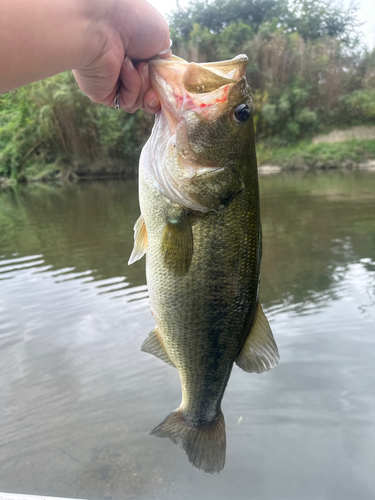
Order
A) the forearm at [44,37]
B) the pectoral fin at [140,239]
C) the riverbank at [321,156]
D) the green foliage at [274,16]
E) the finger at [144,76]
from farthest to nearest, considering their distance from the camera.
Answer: the green foliage at [274,16]
the riverbank at [321,156]
the pectoral fin at [140,239]
the finger at [144,76]
the forearm at [44,37]

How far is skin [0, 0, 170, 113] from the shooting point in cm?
103

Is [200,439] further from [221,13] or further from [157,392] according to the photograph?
[221,13]

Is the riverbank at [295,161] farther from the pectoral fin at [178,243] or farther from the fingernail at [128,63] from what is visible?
the pectoral fin at [178,243]

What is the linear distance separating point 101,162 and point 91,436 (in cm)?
3372

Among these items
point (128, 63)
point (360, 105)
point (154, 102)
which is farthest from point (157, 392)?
point (360, 105)

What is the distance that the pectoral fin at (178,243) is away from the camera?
4.69 feet

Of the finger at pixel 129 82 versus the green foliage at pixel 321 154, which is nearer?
the finger at pixel 129 82

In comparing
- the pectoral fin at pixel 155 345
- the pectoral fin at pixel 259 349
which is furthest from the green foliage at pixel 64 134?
the pectoral fin at pixel 259 349

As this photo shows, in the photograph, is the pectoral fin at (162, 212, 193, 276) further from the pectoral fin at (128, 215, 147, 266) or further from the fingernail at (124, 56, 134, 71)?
the fingernail at (124, 56, 134, 71)

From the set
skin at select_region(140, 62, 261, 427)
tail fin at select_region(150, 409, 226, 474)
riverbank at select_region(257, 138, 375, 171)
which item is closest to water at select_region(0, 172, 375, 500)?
tail fin at select_region(150, 409, 226, 474)

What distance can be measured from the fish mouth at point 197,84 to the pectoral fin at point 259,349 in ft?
2.58

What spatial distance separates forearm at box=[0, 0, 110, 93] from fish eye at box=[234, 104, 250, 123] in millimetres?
512

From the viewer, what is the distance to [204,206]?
143 cm

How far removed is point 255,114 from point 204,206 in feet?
115
